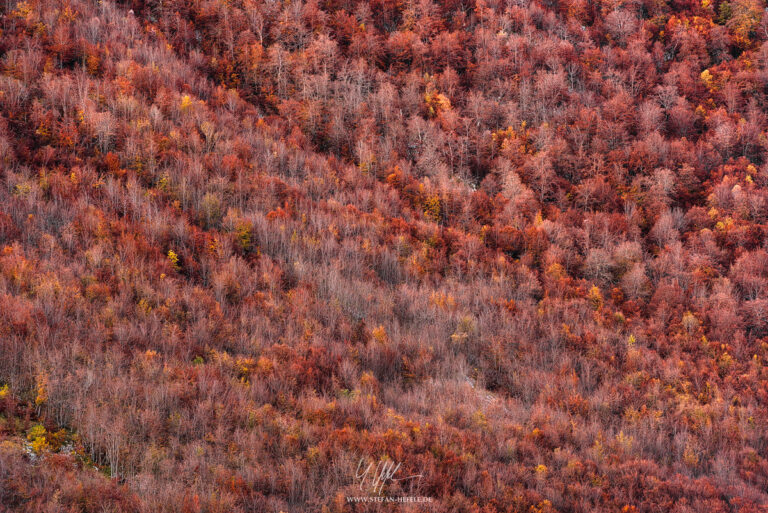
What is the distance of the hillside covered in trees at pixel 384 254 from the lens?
23.7 ft

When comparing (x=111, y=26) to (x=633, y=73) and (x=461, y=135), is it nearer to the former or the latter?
(x=461, y=135)

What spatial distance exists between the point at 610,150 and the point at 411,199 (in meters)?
13.4

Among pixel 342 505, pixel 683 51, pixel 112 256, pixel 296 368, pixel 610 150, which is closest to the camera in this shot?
pixel 342 505

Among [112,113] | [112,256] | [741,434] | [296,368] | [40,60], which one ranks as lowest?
[741,434]

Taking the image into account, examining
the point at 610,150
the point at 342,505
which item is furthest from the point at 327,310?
the point at 610,150

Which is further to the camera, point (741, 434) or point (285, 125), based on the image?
point (285, 125)

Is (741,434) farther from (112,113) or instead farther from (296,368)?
(112,113)

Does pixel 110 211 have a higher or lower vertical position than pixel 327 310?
higher

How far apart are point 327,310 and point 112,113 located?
13086 mm

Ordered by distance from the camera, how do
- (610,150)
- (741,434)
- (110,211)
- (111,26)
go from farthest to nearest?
(610,150)
(111,26)
(110,211)
(741,434)

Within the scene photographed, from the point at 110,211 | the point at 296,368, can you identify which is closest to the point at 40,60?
the point at 110,211

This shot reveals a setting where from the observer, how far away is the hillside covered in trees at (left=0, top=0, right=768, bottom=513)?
7215 mm

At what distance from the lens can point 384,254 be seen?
17312 millimetres

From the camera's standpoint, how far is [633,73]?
32.0 m
